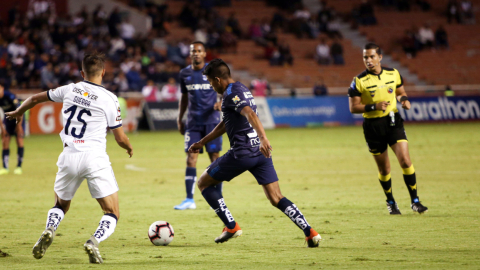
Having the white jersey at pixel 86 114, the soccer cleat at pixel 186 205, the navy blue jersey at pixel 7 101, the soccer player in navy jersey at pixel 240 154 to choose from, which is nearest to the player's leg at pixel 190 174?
the soccer cleat at pixel 186 205

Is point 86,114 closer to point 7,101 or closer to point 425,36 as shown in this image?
point 7,101

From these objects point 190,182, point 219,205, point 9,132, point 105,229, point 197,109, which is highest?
point 105,229

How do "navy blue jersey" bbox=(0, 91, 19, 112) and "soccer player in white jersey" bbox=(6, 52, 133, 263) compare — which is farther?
"navy blue jersey" bbox=(0, 91, 19, 112)

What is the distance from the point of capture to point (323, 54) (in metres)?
38.2

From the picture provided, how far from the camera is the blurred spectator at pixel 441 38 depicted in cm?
4132

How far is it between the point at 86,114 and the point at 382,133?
468 centimetres

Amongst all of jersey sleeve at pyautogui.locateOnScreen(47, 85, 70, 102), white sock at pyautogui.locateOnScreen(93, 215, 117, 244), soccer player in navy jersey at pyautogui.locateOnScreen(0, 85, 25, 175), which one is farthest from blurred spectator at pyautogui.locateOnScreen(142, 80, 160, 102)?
white sock at pyautogui.locateOnScreen(93, 215, 117, 244)

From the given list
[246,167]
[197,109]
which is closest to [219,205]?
[246,167]

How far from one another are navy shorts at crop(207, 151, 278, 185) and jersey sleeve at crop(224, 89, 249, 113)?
23.0 inches

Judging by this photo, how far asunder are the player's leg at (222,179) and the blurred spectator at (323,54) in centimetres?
3153

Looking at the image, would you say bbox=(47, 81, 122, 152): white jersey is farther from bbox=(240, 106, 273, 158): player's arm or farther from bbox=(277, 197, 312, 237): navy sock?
bbox=(277, 197, 312, 237): navy sock

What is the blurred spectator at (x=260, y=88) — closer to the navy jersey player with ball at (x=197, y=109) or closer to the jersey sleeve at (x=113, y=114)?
the navy jersey player with ball at (x=197, y=109)

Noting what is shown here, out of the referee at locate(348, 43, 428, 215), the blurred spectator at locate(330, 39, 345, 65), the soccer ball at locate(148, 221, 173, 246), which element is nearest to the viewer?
the soccer ball at locate(148, 221, 173, 246)

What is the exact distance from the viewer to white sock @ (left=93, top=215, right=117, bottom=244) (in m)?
6.19
